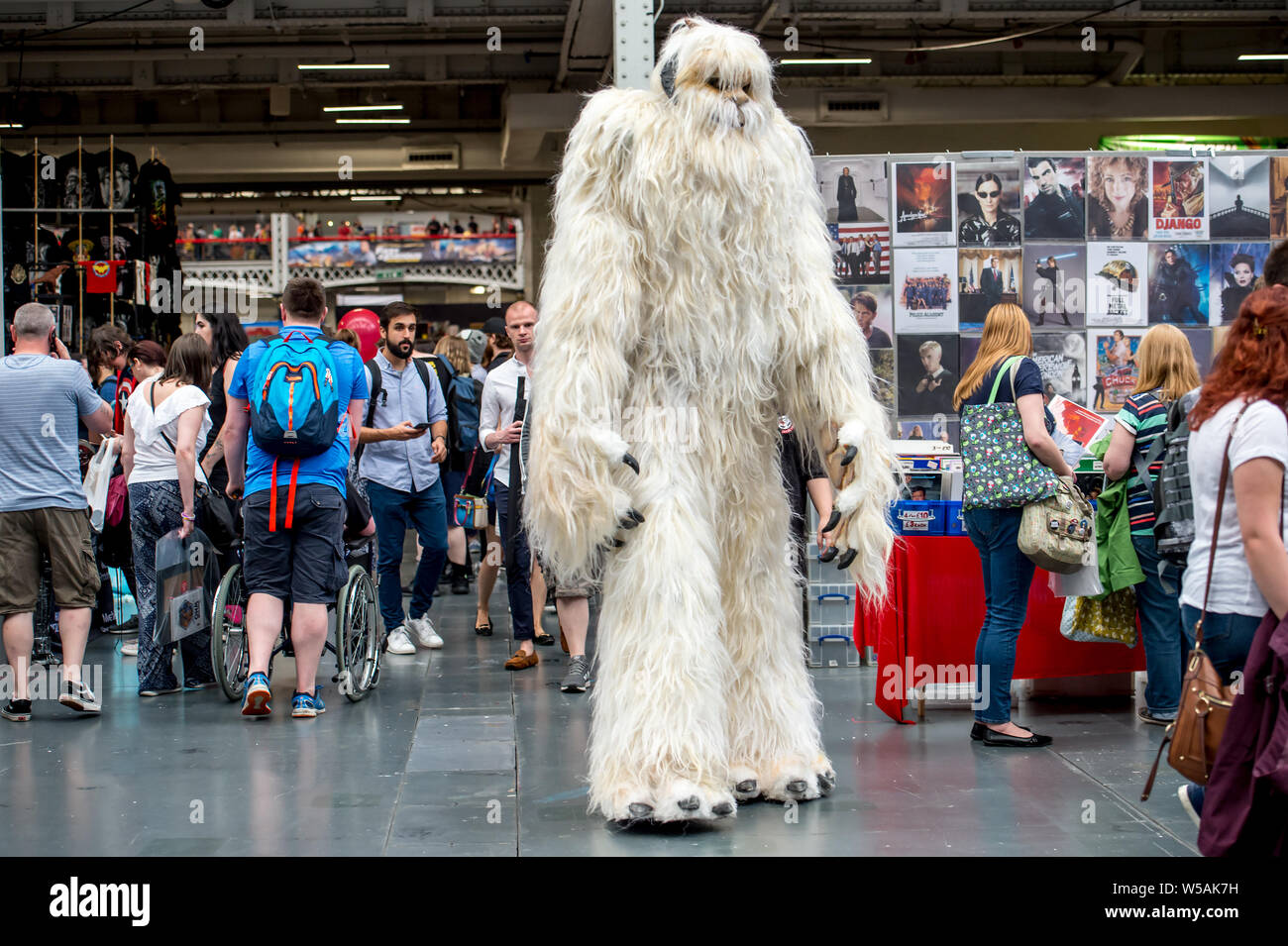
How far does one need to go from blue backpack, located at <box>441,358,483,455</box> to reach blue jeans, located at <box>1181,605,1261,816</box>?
676cm

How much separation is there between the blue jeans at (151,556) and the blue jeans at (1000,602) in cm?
380

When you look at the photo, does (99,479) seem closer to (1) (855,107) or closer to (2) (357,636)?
(2) (357,636)

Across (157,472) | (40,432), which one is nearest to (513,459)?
(157,472)

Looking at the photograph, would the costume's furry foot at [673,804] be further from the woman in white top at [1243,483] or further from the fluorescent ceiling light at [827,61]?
the fluorescent ceiling light at [827,61]

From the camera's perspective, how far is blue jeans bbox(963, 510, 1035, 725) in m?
5.21

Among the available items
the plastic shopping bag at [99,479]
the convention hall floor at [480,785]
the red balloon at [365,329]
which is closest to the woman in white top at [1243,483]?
the convention hall floor at [480,785]

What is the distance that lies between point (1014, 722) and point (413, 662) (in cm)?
340

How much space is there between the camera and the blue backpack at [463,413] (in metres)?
9.48

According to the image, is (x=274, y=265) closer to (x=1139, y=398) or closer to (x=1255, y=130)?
(x=1255, y=130)

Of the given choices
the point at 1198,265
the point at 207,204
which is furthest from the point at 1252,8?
the point at 207,204

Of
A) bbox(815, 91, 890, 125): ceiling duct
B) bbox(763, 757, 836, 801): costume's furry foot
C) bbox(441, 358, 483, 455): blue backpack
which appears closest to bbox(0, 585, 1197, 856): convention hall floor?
bbox(763, 757, 836, 801): costume's furry foot

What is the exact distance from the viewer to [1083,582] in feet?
17.7

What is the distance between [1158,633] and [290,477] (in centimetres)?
383

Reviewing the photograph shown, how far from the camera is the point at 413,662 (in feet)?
24.2
